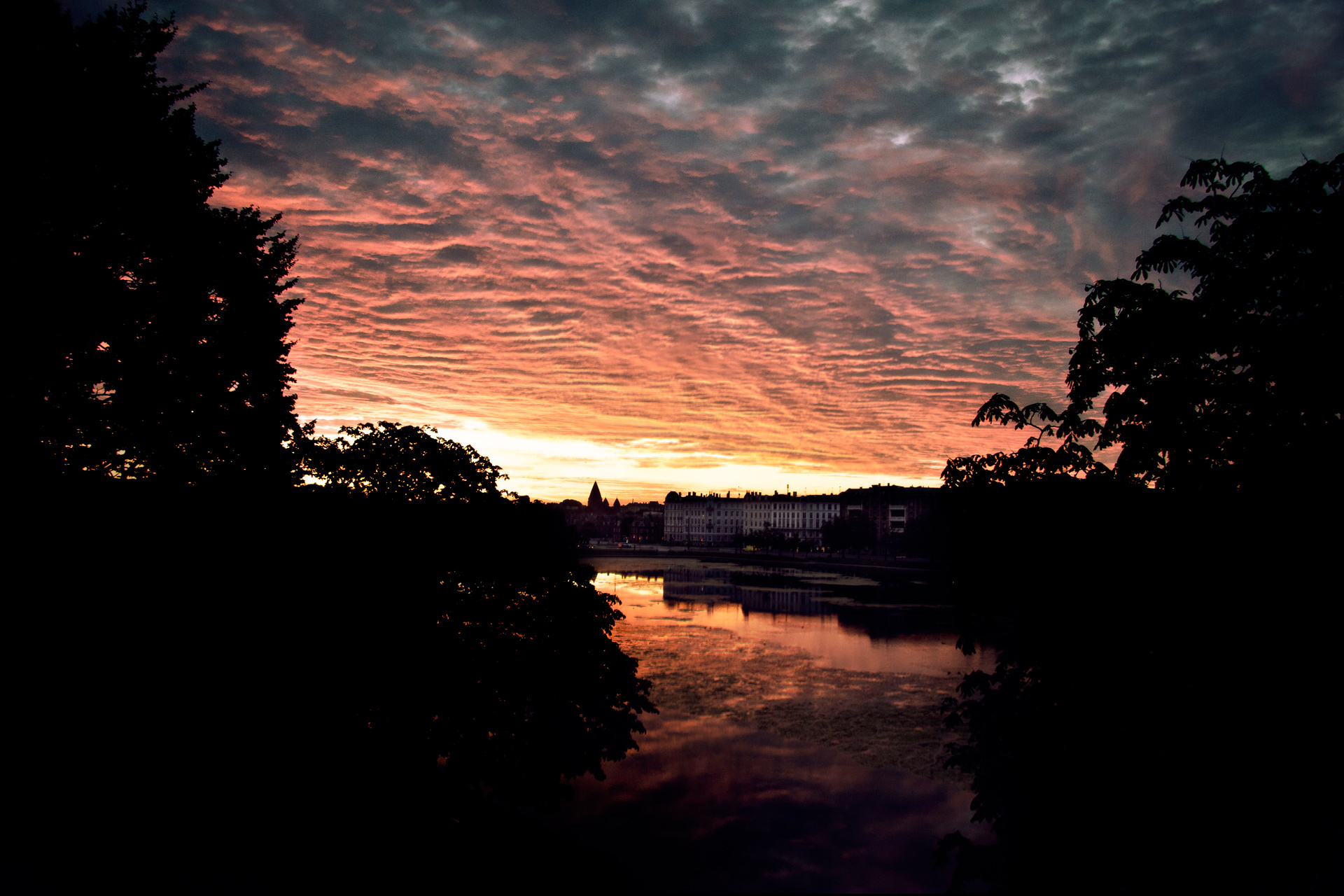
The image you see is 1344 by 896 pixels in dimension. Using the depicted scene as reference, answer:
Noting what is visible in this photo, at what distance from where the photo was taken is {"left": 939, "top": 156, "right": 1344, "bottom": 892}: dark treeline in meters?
8.77

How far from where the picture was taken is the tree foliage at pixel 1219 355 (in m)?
9.52

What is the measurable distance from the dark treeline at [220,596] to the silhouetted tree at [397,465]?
99mm

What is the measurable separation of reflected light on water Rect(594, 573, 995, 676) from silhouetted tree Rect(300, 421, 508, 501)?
23643mm

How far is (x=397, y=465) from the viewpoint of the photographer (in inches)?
840

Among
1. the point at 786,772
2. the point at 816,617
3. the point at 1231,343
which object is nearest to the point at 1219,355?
the point at 1231,343

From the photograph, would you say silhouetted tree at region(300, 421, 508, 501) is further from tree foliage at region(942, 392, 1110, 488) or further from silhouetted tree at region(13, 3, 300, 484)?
tree foliage at region(942, 392, 1110, 488)

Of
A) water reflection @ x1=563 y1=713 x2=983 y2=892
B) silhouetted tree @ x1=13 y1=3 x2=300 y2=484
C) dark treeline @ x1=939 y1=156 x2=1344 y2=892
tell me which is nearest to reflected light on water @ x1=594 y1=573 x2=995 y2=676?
water reflection @ x1=563 y1=713 x2=983 y2=892

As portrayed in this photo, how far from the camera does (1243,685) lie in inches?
349

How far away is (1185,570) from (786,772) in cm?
1930

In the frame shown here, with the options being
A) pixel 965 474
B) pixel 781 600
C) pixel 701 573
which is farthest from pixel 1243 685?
pixel 701 573

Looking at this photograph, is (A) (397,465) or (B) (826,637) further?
(B) (826,637)

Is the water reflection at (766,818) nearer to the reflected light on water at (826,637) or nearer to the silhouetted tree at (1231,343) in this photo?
the silhouetted tree at (1231,343)

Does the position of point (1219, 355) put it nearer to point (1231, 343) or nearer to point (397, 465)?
point (1231, 343)

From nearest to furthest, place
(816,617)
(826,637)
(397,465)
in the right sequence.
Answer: (397,465)
(826,637)
(816,617)
